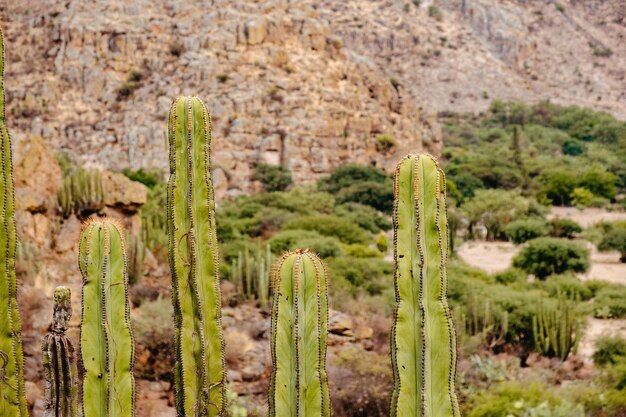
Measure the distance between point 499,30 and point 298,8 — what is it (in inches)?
1250

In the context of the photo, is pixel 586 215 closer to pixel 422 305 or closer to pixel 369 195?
pixel 369 195

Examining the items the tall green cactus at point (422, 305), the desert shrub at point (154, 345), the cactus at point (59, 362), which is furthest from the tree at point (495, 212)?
the cactus at point (59, 362)

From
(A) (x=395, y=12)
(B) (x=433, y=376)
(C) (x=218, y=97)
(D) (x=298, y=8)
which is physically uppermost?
(A) (x=395, y=12)

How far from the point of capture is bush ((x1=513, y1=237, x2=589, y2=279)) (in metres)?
15.8

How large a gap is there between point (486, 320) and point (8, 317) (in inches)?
290

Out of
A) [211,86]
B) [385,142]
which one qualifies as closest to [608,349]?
[385,142]

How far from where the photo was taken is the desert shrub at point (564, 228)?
71.2 ft

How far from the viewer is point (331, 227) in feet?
62.3

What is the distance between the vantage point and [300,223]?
18.4 meters

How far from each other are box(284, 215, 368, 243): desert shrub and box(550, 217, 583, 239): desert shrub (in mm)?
6463

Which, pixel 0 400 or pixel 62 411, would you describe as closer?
pixel 62 411

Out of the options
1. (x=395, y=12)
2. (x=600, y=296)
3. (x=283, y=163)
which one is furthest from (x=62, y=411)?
(x=395, y=12)

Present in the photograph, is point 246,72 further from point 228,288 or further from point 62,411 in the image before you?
point 62,411

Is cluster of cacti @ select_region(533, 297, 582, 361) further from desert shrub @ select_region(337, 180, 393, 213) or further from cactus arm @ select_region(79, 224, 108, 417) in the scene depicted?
desert shrub @ select_region(337, 180, 393, 213)
